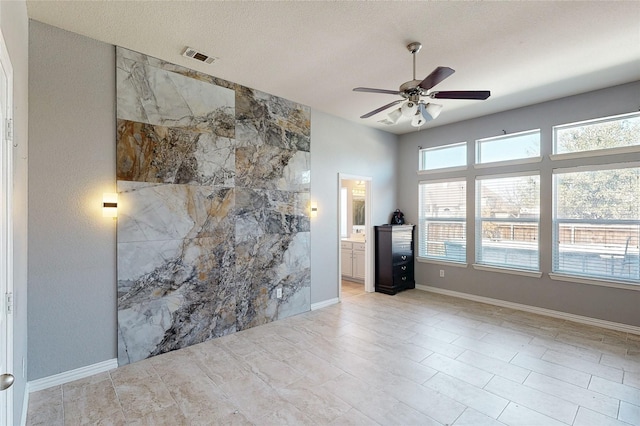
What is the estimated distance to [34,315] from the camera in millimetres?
2699

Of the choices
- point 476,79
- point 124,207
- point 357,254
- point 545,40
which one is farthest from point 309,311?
point 545,40

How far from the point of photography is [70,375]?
2.87 m

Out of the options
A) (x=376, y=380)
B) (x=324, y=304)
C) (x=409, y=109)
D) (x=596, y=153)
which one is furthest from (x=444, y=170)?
(x=376, y=380)

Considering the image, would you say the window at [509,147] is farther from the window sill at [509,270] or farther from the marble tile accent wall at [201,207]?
the marble tile accent wall at [201,207]

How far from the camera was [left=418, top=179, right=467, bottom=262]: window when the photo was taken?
18.8ft

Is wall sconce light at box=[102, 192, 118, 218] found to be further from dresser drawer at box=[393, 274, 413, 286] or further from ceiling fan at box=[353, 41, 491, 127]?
dresser drawer at box=[393, 274, 413, 286]

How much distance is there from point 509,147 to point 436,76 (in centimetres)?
338

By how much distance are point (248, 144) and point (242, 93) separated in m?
0.67

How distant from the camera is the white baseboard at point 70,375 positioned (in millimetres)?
2695

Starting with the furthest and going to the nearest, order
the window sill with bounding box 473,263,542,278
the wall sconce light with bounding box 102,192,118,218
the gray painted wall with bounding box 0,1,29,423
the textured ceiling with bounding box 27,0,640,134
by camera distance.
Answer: the window sill with bounding box 473,263,542,278 < the wall sconce light with bounding box 102,192,118,218 < the textured ceiling with bounding box 27,0,640,134 < the gray painted wall with bounding box 0,1,29,423

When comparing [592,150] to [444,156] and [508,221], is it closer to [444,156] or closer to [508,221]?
[508,221]

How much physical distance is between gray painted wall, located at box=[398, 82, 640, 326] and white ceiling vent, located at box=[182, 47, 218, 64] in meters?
4.36

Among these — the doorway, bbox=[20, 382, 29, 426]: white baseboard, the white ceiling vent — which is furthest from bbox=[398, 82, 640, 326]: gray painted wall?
A: bbox=[20, 382, 29, 426]: white baseboard

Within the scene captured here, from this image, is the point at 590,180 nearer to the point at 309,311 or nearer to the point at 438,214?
the point at 438,214
